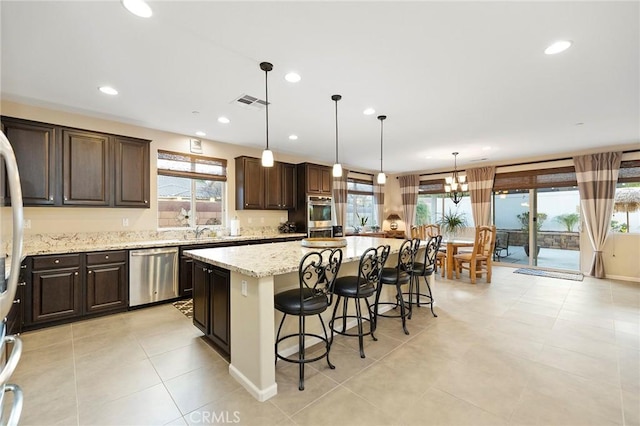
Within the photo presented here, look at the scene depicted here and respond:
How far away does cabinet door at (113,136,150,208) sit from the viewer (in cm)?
402

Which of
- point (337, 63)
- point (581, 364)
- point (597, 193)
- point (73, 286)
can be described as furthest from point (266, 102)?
point (597, 193)

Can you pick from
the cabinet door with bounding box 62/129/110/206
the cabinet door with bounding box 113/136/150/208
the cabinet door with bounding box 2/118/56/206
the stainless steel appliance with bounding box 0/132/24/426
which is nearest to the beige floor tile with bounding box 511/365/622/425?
the stainless steel appliance with bounding box 0/132/24/426

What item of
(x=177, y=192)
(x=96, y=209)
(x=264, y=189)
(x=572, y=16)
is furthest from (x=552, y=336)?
(x=96, y=209)

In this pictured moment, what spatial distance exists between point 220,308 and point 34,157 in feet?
10.0

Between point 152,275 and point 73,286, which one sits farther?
point 152,275

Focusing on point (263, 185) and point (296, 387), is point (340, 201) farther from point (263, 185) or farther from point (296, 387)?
point (296, 387)

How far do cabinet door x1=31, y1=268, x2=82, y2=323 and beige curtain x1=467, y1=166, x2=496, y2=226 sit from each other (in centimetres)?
789

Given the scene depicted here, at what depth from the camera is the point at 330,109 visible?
12.1 ft

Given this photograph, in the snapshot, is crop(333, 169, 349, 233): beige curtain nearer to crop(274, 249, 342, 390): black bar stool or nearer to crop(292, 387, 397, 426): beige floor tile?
crop(274, 249, 342, 390): black bar stool

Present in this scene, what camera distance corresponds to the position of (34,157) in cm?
340

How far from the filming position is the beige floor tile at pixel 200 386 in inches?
80.0

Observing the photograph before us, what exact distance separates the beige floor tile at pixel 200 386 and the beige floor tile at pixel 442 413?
4.21 feet

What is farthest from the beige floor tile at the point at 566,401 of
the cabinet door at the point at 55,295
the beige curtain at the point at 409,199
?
the beige curtain at the point at 409,199

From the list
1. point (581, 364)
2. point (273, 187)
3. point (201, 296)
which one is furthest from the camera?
point (273, 187)
